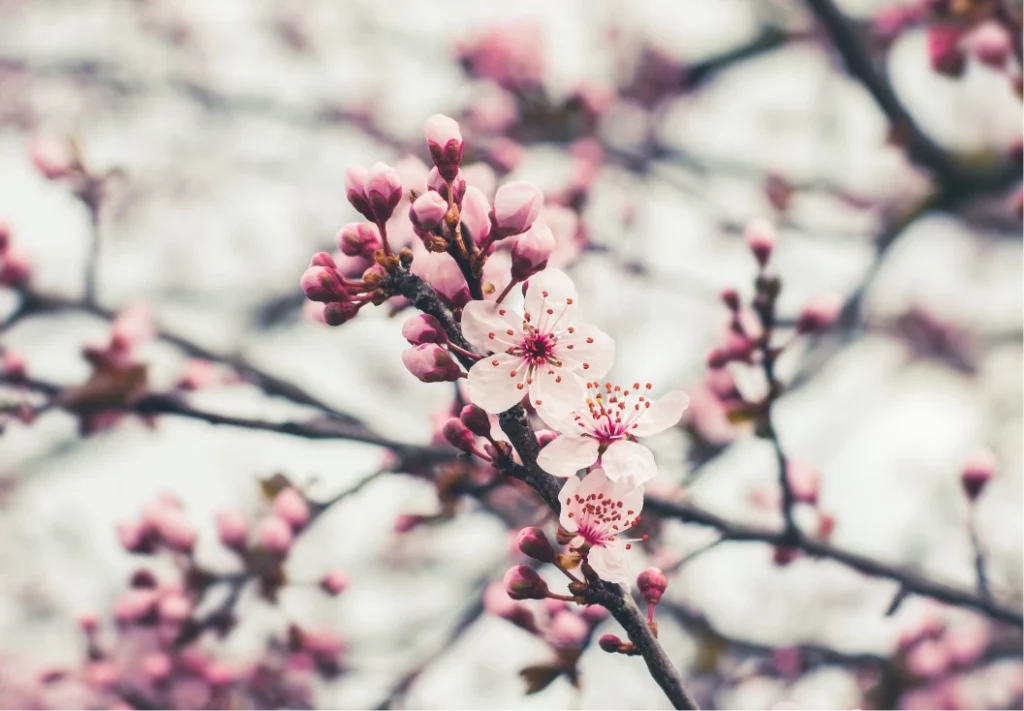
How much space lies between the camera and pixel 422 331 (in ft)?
4.24

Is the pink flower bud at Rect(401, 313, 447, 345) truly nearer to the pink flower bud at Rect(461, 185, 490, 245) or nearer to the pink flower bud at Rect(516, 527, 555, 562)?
the pink flower bud at Rect(461, 185, 490, 245)

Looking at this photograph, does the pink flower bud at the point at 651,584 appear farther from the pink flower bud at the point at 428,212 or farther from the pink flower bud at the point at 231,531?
the pink flower bud at the point at 231,531

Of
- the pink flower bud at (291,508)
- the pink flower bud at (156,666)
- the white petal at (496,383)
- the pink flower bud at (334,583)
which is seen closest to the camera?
the white petal at (496,383)

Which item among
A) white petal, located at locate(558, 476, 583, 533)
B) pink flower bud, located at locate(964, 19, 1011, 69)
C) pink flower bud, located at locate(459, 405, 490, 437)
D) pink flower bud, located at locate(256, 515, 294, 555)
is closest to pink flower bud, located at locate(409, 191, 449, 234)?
pink flower bud, located at locate(459, 405, 490, 437)

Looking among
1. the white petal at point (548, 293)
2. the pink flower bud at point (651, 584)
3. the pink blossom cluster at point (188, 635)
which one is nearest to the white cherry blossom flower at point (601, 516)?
Answer: the pink flower bud at point (651, 584)

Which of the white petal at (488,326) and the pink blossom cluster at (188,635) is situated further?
the pink blossom cluster at (188,635)

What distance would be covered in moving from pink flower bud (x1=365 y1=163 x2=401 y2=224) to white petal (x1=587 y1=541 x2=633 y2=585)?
2.14ft

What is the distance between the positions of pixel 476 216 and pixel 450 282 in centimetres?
14

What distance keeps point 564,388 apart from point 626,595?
358 millimetres

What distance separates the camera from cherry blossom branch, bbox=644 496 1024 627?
1.94 m

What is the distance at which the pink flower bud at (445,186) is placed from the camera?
1.30 m

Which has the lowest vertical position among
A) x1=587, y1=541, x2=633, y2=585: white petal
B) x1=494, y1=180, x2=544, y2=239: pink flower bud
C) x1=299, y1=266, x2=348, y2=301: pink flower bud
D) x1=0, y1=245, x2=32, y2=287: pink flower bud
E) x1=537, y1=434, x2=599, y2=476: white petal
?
x1=587, y1=541, x2=633, y2=585: white petal

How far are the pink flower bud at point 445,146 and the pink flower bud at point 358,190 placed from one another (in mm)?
151

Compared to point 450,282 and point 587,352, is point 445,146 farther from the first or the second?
point 587,352
